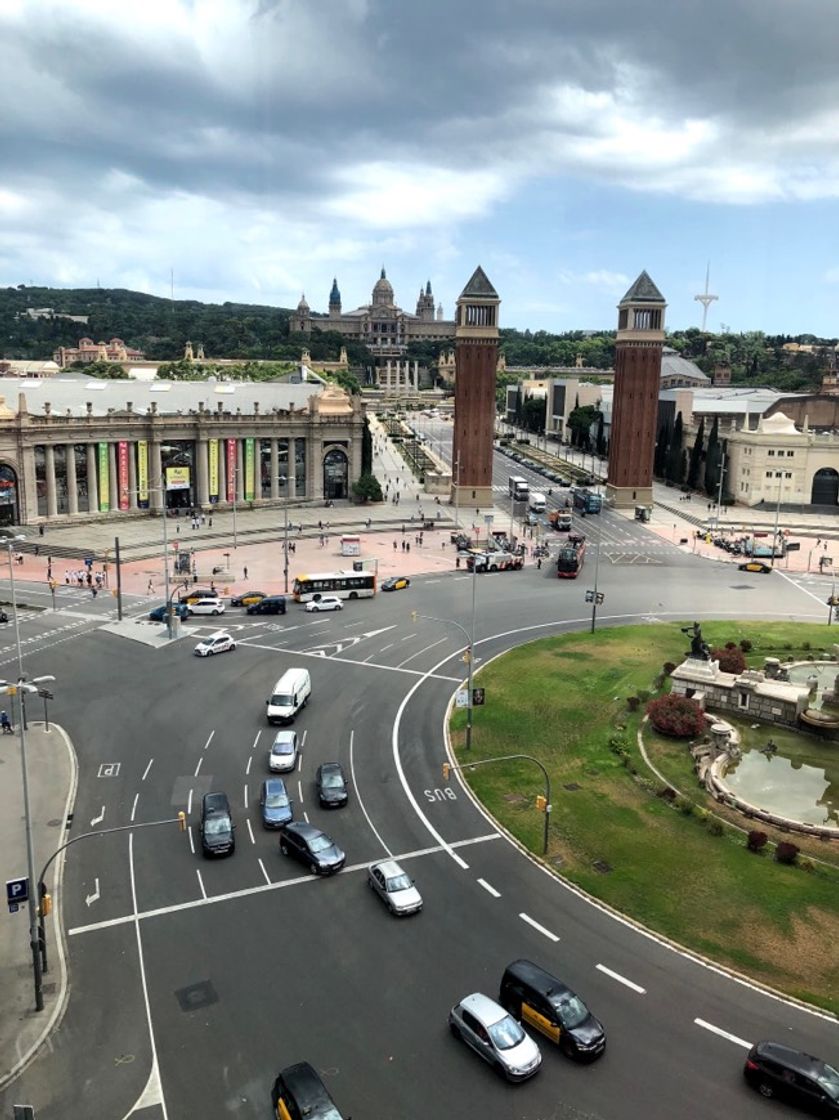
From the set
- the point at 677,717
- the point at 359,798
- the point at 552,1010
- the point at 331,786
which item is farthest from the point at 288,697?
the point at 552,1010

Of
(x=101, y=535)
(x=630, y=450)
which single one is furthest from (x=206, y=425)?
(x=630, y=450)

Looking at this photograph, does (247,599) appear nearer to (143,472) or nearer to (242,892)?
(242,892)

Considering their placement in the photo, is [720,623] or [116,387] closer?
[720,623]

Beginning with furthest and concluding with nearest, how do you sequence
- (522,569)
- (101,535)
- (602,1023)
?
1. (101,535)
2. (522,569)
3. (602,1023)

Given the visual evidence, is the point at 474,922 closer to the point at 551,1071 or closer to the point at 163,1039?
the point at 551,1071

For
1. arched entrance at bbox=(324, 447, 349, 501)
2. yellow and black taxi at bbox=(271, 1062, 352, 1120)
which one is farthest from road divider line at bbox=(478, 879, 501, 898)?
arched entrance at bbox=(324, 447, 349, 501)

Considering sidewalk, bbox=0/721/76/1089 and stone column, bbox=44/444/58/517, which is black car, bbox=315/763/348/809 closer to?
sidewalk, bbox=0/721/76/1089

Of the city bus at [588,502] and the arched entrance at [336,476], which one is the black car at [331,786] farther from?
the city bus at [588,502]
